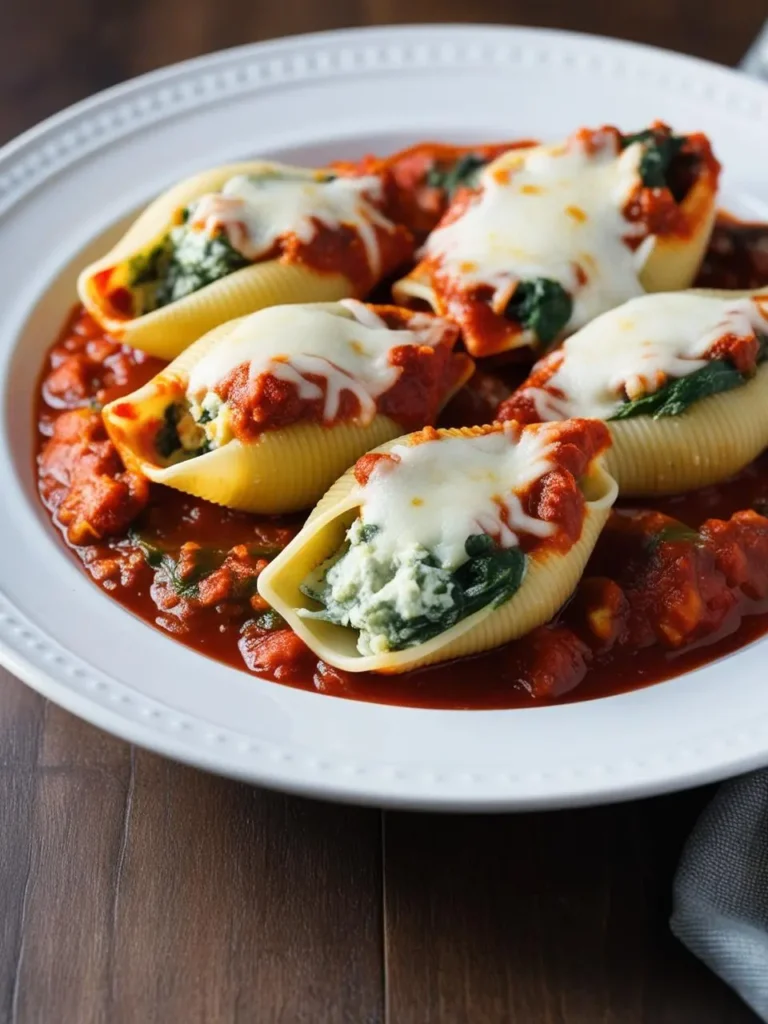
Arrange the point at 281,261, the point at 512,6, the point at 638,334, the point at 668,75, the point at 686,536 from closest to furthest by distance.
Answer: the point at 686,536 → the point at 638,334 → the point at 281,261 → the point at 668,75 → the point at 512,6

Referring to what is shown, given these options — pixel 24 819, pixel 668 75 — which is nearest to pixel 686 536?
pixel 24 819

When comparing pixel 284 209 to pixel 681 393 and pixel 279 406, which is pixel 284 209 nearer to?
pixel 279 406

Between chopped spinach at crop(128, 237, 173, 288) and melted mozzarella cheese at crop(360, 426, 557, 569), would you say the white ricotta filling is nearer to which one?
melted mozzarella cheese at crop(360, 426, 557, 569)

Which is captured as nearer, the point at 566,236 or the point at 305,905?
the point at 305,905

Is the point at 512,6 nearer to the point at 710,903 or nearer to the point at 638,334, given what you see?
the point at 638,334

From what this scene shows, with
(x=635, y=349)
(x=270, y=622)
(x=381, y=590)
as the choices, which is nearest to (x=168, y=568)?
(x=270, y=622)

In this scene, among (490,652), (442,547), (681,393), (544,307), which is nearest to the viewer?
(442,547)

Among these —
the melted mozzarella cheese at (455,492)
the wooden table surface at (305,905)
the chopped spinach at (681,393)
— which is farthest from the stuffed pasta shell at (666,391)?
the wooden table surface at (305,905)

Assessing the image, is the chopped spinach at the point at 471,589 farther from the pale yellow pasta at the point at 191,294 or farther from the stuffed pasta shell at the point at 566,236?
the pale yellow pasta at the point at 191,294
